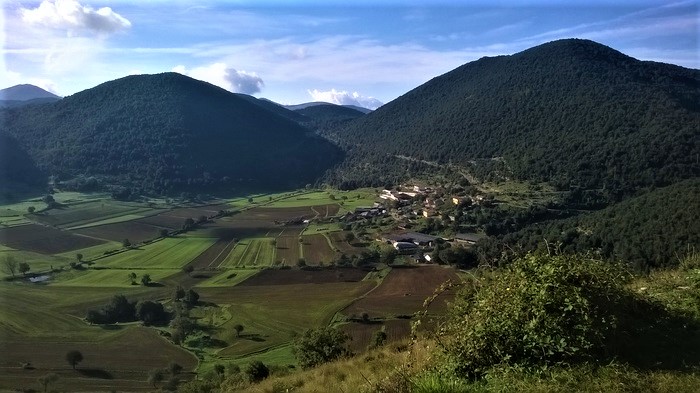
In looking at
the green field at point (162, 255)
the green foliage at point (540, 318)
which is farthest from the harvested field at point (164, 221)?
the green foliage at point (540, 318)

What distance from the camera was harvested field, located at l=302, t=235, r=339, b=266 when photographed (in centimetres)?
3947

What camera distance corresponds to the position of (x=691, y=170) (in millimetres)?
49656

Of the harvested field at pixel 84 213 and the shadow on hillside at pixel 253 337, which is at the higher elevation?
the harvested field at pixel 84 213

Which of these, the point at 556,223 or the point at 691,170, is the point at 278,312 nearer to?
the point at 556,223

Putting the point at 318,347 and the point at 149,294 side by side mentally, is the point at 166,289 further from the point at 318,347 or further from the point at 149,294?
the point at 318,347

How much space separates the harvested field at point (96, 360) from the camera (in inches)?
753

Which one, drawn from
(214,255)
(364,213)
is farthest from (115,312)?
(364,213)

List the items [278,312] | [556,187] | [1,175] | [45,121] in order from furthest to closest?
[45,121], [1,175], [556,187], [278,312]

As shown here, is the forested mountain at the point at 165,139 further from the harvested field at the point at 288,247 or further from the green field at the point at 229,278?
the green field at the point at 229,278

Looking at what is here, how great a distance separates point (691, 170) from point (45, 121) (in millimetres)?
114054

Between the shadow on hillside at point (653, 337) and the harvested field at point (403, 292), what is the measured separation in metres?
17.9

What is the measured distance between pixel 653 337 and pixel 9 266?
4068 cm

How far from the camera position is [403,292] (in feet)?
101

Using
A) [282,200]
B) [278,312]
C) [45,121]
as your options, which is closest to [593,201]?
[278,312]
